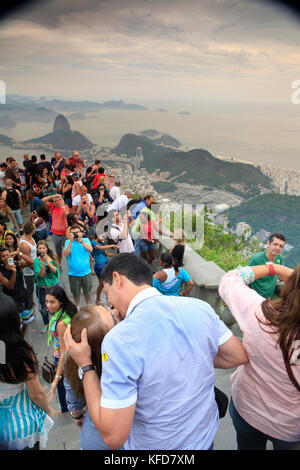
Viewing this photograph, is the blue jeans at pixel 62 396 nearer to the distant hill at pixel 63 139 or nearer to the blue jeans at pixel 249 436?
the blue jeans at pixel 249 436

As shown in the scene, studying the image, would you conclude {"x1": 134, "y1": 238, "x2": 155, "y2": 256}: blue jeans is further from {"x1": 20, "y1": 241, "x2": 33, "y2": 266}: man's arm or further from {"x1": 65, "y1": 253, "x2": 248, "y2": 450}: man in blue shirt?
{"x1": 65, "y1": 253, "x2": 248, "y2": 450}: man in blue shirt

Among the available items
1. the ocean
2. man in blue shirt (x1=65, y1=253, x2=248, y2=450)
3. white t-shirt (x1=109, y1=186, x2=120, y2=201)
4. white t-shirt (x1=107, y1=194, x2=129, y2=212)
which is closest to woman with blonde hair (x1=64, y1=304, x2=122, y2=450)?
man in blue shirt (x1=65, y1=253, x2=248, y2=450)

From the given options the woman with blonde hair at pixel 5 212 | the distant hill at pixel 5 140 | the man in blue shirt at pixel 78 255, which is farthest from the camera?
the distant hill at pixel 5 140

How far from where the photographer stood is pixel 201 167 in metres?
19.3

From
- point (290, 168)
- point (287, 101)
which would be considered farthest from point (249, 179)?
point (287, 101)

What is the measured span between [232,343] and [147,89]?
88.6ft

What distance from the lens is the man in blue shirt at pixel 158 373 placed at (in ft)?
3.76

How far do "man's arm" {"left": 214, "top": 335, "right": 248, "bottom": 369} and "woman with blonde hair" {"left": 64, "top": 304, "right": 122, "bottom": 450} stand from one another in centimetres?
51

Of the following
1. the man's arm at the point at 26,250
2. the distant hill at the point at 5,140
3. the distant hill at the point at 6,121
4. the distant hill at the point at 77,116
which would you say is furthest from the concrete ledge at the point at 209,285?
the distant hill at the point at 77,116

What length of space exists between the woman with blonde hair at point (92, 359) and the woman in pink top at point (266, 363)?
63 cm

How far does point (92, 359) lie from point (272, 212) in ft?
42.9

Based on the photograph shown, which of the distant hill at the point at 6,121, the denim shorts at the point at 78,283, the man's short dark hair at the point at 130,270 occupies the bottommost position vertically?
the denim shorts at the point at 78,283

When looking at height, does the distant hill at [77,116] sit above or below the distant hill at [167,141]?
above

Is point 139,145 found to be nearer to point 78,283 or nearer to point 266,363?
point 78,283
